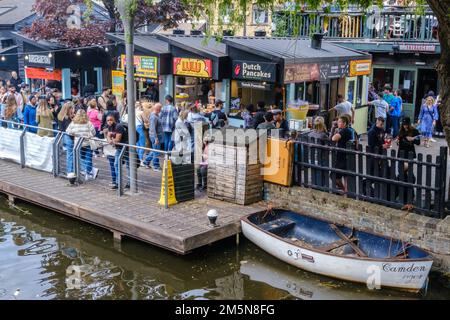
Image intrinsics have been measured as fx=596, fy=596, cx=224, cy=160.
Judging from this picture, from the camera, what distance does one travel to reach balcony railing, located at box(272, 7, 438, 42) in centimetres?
1936

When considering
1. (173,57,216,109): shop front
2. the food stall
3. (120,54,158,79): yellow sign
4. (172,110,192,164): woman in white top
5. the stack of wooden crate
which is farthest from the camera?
(120,54,158,79): yellow sign

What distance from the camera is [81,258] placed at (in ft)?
33.6

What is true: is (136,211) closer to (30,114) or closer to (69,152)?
(69,152)

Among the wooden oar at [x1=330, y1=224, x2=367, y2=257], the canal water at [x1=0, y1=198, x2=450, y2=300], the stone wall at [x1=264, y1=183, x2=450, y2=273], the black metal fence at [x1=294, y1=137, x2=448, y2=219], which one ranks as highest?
the black metal fence at [x1=294, y1=137, x2=448, y2=219]

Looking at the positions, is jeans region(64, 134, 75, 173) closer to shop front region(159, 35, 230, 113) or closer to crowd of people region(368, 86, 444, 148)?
shop front region(159, 35, 230, 113)

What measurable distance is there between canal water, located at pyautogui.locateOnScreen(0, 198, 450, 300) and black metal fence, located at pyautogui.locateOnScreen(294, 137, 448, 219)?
4.38ft

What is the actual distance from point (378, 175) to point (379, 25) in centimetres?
1156

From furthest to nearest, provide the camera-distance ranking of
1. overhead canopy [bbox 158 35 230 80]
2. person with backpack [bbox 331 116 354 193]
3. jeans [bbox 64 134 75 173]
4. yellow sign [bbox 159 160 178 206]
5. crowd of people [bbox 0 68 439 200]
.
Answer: overhead canopy [bbox 158 35 230 80] → jeans [bbox 64 134 75 173] → crowd of people [bbox 0 68 439 200] → yellow sign [bbox 159 160 178 206] → person with backpack [bbox 331 116 354 193]

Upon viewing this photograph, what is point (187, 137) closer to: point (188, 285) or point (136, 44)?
point (188, 285)

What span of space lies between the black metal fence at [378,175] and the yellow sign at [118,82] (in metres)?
9.33

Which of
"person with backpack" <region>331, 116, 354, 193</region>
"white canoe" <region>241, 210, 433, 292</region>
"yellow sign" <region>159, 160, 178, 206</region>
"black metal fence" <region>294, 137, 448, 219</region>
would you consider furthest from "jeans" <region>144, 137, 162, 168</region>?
"person with backpack" <region>331, 116, 354, 193</region>

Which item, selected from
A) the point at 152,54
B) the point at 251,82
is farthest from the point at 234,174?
the point at 152,54

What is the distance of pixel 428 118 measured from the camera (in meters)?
16.9

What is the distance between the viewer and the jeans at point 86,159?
12992mm
